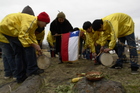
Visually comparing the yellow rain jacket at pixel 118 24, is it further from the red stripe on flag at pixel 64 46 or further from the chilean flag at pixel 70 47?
the red stripe on flag at pixel 64 46

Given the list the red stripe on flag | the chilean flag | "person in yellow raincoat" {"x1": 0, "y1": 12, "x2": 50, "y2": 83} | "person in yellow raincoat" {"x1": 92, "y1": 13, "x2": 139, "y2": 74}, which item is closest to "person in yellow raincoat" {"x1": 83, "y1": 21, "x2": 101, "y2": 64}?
the chilean flag

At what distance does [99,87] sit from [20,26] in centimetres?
201

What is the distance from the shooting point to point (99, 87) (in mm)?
2125

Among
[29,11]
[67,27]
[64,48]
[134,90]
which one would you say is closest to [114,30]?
[134,90]

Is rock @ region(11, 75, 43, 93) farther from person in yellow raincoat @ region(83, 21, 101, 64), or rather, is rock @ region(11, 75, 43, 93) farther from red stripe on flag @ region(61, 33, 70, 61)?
person in yellow raincoat @ region(83, 21, 101, 64)

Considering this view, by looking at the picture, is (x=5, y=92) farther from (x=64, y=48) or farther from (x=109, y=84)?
(x=64, y=48)

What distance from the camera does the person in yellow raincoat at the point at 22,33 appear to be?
9.27 feet

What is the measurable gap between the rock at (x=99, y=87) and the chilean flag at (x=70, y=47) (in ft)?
7.47

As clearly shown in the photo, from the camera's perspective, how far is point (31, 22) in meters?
2.89

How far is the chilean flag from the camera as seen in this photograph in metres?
4.55

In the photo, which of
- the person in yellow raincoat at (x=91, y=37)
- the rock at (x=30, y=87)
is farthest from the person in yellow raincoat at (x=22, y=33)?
the person in yellow raincoat at (x=91, y=37)

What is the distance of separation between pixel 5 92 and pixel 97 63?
9.29ft

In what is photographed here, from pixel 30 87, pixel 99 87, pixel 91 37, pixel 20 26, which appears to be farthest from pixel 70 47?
pixel 99 87

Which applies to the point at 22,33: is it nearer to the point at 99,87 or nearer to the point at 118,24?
the point at 99,87
